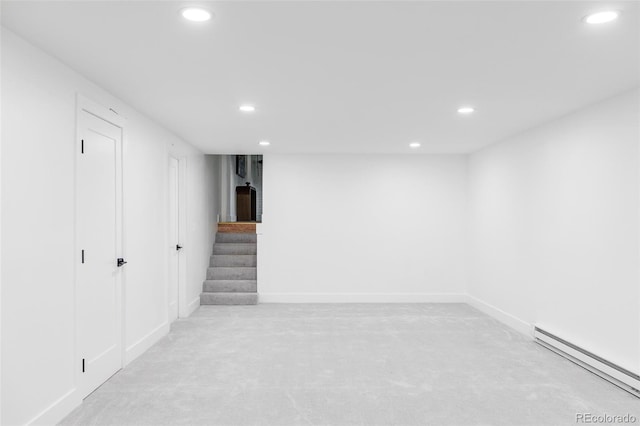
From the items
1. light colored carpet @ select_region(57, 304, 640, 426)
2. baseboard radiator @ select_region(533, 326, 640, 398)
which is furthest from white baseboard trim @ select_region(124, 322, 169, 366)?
baseboard radiator @ select_region(533, 326, 640, 398)

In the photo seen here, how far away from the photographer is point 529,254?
502 cm

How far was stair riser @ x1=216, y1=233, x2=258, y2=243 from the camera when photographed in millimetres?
7887

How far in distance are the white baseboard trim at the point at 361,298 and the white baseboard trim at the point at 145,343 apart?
228 centimetres

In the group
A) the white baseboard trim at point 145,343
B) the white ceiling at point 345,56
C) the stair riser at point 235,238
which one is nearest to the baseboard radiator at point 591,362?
the white ceiling at point 345,56

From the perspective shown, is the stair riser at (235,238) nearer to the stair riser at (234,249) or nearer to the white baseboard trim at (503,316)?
the stair riser at (234,249)

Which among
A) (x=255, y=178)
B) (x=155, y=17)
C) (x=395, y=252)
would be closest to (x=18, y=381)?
(x=155, y=17)

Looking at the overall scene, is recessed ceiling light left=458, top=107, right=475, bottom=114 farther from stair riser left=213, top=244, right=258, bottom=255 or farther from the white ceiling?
stair riser left=213, top=244, right=258, bottom=255

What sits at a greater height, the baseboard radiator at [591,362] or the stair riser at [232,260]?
the stair riser at [232,260]

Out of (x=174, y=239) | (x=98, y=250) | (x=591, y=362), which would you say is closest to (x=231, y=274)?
(x=174, y=239)

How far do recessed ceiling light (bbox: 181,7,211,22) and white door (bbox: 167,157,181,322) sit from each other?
3.53 meters

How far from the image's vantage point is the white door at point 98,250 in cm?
313

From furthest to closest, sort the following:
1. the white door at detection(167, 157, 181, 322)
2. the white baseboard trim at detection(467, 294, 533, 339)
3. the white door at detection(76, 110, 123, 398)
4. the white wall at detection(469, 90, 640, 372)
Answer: the white door at detection(167, 157, 181, 322) < the white baseboard trim at detection(467, 294, 533, 339) < the white wall at detection(469, 90, 640, 372) < the white door at detection(76, 110, 123, 398)

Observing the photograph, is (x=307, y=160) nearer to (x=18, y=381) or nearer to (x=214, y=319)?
(x=214, y=319)

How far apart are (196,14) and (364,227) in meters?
5.27
